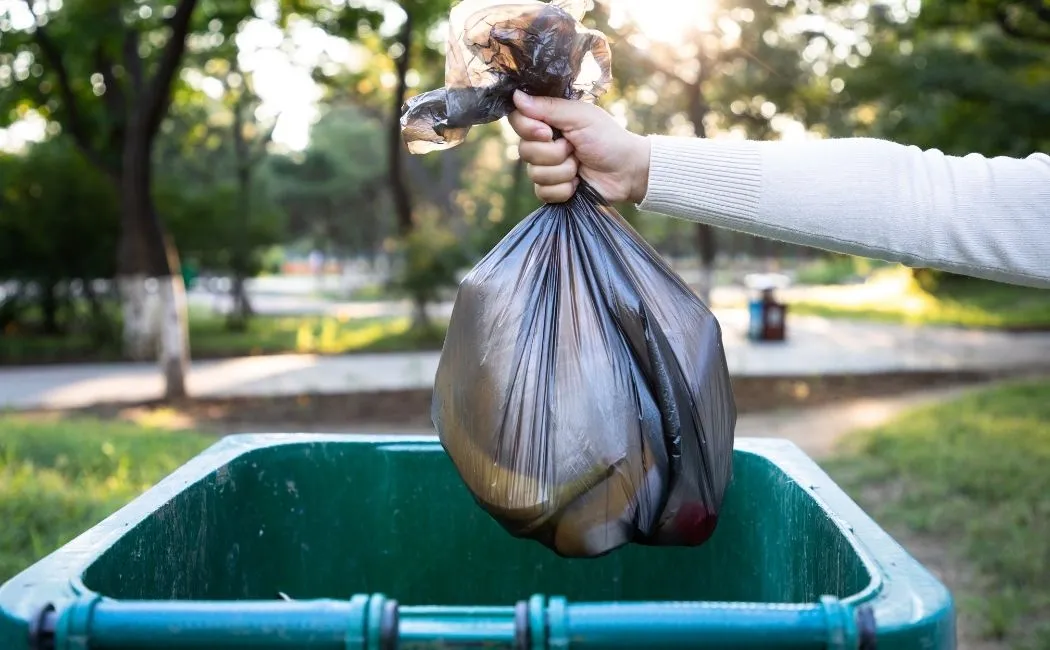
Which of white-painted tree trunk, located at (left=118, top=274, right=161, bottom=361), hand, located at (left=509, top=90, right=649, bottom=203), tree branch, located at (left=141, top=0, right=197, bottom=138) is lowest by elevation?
white-painted tree trunk, located at (left=118, top=274, right=161, bottom=361)

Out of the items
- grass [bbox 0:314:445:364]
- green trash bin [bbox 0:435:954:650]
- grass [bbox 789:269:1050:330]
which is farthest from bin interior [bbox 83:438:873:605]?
grass [bbox 789:269:1050:330]

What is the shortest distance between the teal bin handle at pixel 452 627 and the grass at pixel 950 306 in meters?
16.8

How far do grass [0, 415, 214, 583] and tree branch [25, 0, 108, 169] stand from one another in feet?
19.7

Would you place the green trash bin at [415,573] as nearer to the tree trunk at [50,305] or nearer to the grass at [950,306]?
the tree trunk at [50,305]

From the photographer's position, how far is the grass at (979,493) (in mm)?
3818

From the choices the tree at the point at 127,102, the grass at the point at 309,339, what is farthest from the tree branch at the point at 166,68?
the grass at the point at 309,339

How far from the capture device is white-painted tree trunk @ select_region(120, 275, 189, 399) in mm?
9352

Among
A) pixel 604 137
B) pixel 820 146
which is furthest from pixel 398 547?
pixel 820 146

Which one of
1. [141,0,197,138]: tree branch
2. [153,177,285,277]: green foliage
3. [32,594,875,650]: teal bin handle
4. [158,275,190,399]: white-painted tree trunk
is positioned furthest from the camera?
[153,177,285,277]: green foliage

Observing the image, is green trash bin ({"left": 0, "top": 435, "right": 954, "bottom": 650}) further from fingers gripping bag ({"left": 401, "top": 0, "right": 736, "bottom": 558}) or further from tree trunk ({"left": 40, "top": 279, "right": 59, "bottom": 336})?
tree trunk ({"left": 40, "top": 279, "right": 59, "bottom": 336})

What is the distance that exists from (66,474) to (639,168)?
169 inches

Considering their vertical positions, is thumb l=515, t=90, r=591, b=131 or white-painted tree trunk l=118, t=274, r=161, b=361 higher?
thumb l=515, t=90, r=591, b=131

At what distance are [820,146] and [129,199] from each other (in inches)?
451

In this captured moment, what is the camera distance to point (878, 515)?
203 inches
